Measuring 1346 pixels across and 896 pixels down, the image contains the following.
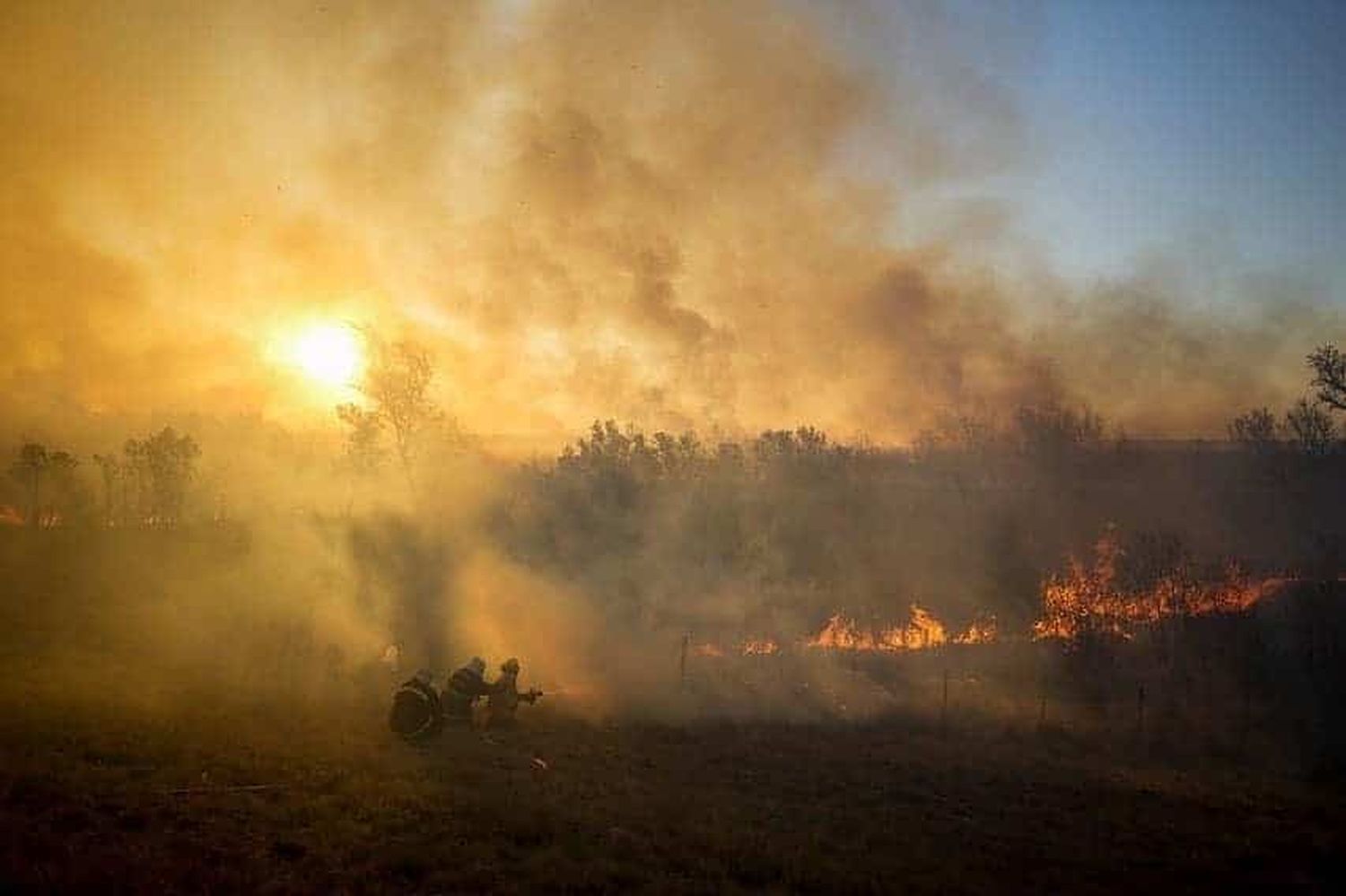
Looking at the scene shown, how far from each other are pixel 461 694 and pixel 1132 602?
61537mm

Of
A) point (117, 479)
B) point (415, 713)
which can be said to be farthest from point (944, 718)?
point (117, 479)

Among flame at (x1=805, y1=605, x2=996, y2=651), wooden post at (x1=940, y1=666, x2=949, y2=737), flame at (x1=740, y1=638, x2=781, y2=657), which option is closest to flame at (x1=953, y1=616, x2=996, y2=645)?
flame at (x1=805, y1=605, x2=996, y2=651)

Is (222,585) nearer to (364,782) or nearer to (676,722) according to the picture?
(676,722)

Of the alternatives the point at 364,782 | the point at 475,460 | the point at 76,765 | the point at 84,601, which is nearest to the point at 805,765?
the point at 364,782

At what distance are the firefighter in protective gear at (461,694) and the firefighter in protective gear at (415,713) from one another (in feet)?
9.45

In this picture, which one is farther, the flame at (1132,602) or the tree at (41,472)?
the tree at (41,472)

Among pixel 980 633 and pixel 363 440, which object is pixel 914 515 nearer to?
pixel 980 633

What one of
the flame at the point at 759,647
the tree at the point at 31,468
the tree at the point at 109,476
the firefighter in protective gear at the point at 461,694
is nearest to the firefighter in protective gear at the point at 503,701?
the firefighter in protective gear at the point at 461,694

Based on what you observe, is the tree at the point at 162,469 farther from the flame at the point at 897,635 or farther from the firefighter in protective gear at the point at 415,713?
the firefighter in protective gear at the point at 415,713

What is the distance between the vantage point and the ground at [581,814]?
15086 millimetres

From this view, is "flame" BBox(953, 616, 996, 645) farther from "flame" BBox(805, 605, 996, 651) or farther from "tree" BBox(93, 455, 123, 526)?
"tree" BBox(93, 455, 123, 526)

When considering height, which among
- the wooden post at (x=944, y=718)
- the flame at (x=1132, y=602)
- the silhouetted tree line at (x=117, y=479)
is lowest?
the wooden post at (x=944, y=718)

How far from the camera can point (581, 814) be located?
1962cm

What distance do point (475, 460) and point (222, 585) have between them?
31.1 m
